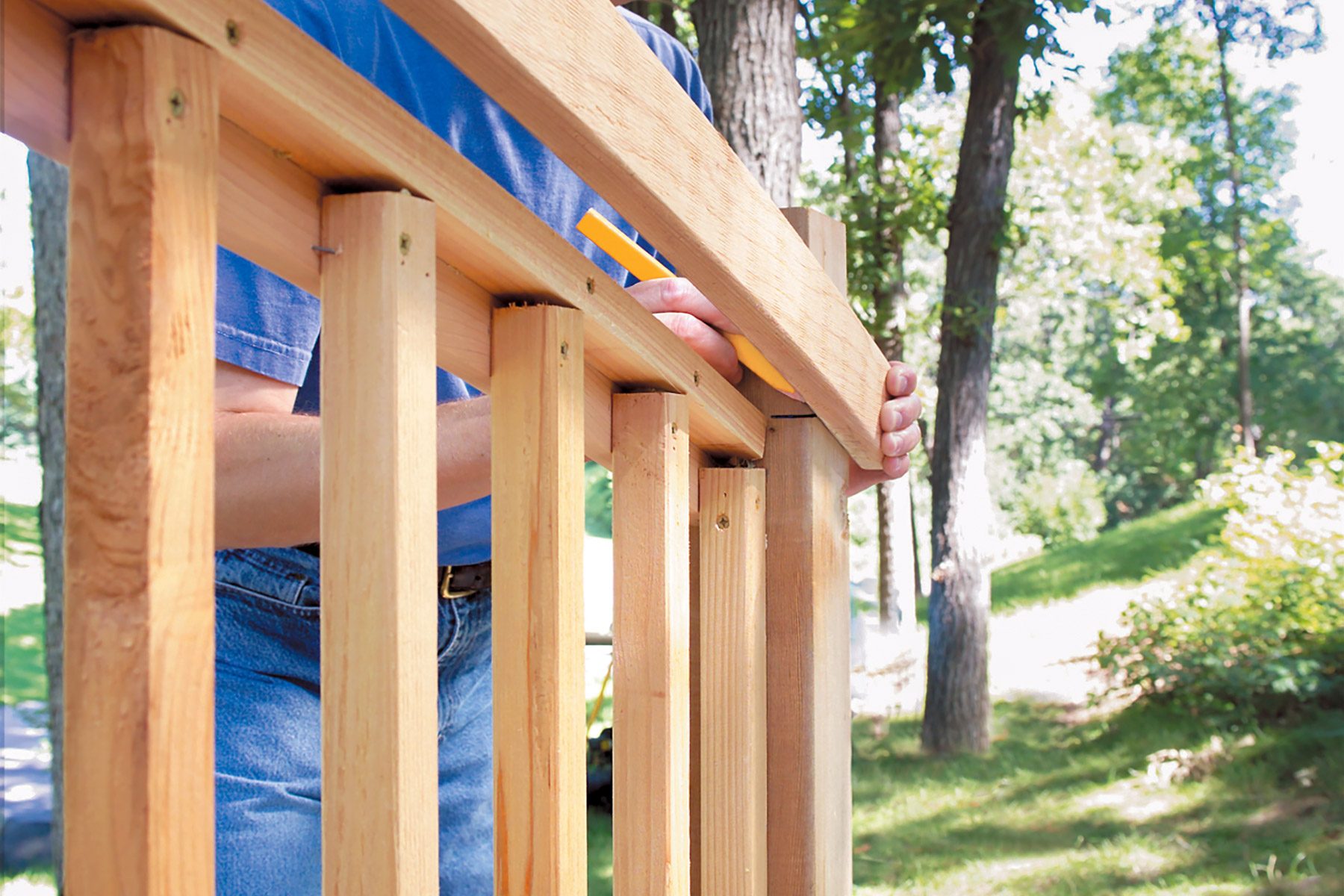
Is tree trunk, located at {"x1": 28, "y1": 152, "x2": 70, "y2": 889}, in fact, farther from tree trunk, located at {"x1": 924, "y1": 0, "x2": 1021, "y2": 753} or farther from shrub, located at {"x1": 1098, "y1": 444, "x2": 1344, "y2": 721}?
shrub, located at {"x1": 1098, "y1": 444, "x2": 1344, "y2": 721}

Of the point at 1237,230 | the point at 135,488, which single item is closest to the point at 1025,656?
the point at 1237,230

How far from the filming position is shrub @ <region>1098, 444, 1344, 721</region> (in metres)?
6.82

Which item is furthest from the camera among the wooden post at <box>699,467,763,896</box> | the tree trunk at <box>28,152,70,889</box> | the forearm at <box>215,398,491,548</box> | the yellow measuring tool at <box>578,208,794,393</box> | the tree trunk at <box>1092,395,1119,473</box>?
the tree trunk at <box>1092,395,1119,473</box>

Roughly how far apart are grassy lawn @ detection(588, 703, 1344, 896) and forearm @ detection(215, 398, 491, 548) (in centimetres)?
454

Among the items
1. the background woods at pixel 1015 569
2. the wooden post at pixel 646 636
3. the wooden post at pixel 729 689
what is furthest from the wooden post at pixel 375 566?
the background woods at pixel 1015 569

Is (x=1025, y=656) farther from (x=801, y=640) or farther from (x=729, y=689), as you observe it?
(x=729, y=689)

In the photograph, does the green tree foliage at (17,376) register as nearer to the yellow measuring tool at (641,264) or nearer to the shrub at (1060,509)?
the yellow measuring tool at (641,264)

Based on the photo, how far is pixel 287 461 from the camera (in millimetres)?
1138

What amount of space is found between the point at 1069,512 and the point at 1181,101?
46.9 ft

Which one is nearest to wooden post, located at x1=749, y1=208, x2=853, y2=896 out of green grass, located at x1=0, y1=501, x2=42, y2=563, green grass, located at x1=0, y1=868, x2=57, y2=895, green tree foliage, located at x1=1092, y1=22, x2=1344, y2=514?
green grass, located at x1=0, y1=868, x2=57, y2=895

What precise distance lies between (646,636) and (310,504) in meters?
0.35

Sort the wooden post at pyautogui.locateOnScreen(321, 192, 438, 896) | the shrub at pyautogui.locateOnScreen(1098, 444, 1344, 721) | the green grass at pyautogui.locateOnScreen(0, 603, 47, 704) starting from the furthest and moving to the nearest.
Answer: the green grass at pyautogui.locateOnScreen(0, 603, 47, 704) → the shrub at pyautogui.locateOnScreen(1098, 444, 1344, 721) → the wooden post at pyautogui.locateOnScreen(321, 192, 438, 896)

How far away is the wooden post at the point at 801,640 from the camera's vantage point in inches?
59.9

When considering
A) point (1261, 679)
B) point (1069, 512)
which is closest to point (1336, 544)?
point (1261, 679)
